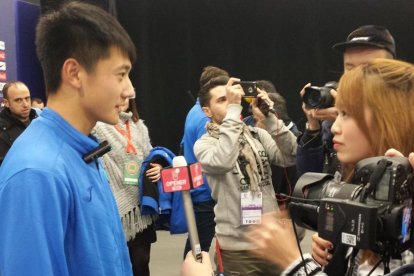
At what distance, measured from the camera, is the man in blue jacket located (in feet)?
3.34

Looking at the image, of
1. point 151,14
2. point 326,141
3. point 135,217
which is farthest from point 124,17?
point 326,141

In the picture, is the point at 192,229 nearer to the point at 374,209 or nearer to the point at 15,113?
the point at 374,209

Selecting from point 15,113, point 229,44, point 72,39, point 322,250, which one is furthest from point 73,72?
point 229,44

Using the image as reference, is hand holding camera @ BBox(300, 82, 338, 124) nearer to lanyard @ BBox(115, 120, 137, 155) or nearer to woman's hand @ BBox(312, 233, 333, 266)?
woman's hand @ BBox(312, 233, 333, 266)

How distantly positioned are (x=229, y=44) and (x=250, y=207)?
4.38 metres

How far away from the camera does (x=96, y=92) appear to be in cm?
120

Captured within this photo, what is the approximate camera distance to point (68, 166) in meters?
1.11

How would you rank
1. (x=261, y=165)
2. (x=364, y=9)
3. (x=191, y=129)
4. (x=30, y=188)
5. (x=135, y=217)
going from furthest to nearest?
(x=364, y=9)
(x=191, y=129)
(x=135, y=217)
(x=261, y=165)
(x=30, y=188)

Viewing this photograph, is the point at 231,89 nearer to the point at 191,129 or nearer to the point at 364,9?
the point at 191,129

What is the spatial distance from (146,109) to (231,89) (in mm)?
4171

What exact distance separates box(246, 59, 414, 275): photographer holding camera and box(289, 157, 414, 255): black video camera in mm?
133

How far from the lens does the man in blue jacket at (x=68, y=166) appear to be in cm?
102

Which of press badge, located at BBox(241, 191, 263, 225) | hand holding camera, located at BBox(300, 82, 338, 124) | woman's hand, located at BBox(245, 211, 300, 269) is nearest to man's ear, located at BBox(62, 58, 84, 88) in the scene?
woman's hand, located at BBox(245, 211, 300, 269)

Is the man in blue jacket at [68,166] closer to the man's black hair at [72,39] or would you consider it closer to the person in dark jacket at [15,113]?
the man's black hair at [72,39]
